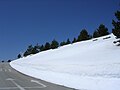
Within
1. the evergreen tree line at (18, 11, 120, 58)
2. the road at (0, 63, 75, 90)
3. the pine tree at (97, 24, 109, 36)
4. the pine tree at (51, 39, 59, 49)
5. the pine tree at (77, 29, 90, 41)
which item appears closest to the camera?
the road at (0, 63, 75, 90)

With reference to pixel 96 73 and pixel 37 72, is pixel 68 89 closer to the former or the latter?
pixel 96 73

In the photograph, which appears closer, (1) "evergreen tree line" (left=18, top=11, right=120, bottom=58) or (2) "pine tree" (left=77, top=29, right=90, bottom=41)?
(1) "evergreen tree line" (left=18, top=11, right=120, bottom=58)

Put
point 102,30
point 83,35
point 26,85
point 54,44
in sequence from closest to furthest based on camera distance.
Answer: point 26,85 → point 102,30 → point 83,35 → point 54,44

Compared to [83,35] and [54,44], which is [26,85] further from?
[54,44]

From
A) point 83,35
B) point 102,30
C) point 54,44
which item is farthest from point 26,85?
point 54,44

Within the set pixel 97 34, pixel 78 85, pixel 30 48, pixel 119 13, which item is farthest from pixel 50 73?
pixel 30 48

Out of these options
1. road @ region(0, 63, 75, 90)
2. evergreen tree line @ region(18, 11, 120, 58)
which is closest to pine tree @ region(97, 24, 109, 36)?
evergreen tree line @ region(18, 11, 120, 58)

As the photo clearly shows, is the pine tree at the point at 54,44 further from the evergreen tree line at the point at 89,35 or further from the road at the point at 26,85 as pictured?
the road at the point at 26,85

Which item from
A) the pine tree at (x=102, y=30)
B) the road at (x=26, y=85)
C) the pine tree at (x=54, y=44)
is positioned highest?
the pine tree at (x=54, y=44)

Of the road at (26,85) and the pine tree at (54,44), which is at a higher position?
the pine tree at (54,44)

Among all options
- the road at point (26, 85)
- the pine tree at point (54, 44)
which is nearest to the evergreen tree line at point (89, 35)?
the pine tree at point (54, 44)

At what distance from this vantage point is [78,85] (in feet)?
59.3

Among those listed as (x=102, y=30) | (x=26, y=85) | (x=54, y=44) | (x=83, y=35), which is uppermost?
(x=54, y=44)

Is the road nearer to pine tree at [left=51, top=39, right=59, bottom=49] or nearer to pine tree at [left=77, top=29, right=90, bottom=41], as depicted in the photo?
pine tree at [left=77, top=29, right=90, bottom=41]
